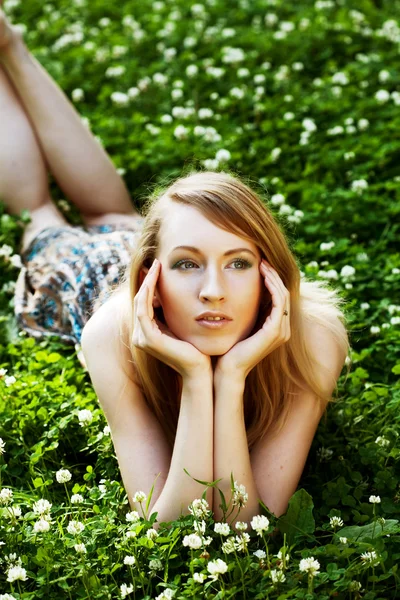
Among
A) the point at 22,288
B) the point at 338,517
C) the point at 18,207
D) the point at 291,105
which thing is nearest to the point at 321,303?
the point at 338,517

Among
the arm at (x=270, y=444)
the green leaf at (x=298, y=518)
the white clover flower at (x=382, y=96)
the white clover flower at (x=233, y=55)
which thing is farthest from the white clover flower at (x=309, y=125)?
the green leaf at (x=298, y=518)

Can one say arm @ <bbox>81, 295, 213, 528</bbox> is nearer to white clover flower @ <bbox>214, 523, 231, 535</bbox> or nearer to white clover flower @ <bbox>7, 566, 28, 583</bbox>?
white clover flower @ <bbox>214, 523, 231, 535</bbox>

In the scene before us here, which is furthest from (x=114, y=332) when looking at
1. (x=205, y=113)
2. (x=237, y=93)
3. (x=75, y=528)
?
(x=237, y=93)

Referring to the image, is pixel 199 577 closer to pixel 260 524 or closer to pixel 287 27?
pixel 260 524

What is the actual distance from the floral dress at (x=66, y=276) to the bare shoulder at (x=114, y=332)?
645 mm

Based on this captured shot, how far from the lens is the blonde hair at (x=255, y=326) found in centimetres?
319

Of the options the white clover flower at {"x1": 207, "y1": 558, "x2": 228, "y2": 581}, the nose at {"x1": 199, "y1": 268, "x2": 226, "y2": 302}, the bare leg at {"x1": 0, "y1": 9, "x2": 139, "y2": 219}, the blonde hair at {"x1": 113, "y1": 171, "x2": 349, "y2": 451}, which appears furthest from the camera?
the bare leg at {"x1": 0, "y1": 9, "x2": 139, "y2": 219}

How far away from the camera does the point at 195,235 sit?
308 centimetres

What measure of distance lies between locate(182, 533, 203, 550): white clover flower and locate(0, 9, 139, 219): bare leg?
2.84 meters

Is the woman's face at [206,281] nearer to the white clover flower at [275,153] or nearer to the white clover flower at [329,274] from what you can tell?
the white clover flower at [329,274]

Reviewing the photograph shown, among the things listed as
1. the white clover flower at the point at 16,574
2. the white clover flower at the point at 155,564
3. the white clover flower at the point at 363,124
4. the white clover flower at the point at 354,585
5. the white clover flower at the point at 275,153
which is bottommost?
the white clover flower at the point at 363,124

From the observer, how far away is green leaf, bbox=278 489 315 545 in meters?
2.96

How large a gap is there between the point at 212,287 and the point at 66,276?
1.75m

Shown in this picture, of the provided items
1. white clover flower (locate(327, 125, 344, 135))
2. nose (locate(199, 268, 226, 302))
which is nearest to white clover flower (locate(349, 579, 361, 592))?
nose (locate(199, 268, 226, 302))
